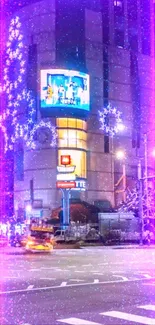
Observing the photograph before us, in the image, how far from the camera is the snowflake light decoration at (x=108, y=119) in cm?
6675

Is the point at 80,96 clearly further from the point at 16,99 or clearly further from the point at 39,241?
the point at 39,241

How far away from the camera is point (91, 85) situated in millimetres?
66438

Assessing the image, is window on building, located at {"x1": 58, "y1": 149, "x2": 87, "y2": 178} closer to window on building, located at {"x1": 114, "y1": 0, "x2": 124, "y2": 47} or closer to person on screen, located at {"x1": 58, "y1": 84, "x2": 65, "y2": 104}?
person on screen, located at {"x1": 58, "y1": 84, "x2": 65, "y2": 104}

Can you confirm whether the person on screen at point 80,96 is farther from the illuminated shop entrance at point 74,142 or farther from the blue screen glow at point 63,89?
the illuminated shop entrance at point 74,142

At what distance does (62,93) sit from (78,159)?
824 cm

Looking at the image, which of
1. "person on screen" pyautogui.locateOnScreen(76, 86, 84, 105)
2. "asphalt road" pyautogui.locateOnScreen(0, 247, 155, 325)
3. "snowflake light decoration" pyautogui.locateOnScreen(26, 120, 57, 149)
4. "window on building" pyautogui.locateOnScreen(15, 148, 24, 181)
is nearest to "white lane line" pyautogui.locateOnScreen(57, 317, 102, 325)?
"asphalt road" pyautogui.locateOnScreen(0, 247, 155, 325)

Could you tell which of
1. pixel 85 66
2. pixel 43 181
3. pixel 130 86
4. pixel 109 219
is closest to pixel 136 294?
pixel 109 219

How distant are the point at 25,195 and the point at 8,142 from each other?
8285 millimetres

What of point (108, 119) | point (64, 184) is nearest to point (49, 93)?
point (108, 119)

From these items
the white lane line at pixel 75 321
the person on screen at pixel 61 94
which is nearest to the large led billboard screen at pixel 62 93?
the person on screen at pixel 61 94

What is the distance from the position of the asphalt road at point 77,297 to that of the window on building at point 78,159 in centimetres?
4208

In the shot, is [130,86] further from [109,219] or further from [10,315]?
[10,315]

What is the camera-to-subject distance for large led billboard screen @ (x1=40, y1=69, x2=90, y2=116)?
2462 inches

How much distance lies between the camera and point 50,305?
38.2 feet
